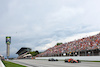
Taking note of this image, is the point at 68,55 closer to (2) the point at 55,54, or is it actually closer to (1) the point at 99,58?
(2) the point at 55,54

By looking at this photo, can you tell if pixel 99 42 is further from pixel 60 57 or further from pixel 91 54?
pixel 60 57

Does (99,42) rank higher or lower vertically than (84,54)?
higher

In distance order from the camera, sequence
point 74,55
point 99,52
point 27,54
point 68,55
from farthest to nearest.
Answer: point 27,54
point 68,55
point 74,55
point 99,52

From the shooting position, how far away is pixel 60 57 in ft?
137

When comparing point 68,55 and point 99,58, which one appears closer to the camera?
point 99,58

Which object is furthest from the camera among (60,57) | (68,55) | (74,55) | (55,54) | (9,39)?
(9,39)

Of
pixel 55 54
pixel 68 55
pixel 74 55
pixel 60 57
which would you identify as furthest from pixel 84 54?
pixel 55 54

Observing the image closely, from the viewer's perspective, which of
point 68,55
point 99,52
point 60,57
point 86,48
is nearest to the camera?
point 99,52

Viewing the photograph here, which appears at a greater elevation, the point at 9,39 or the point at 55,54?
the point at 9,39

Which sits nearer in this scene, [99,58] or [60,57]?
[99,58]

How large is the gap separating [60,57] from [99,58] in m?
16.4

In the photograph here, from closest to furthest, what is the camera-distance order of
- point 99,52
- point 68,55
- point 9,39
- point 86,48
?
1. point 99,52
2. point 86,48
3. point 68,55
4. point 9,39

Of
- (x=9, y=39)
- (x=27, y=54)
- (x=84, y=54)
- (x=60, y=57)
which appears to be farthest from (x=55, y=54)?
(x=9, y=39)

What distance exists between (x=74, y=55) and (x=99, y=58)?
906cm
